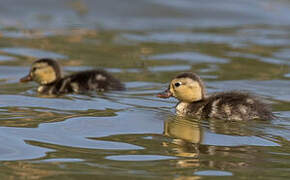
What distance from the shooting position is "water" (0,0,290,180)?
13.0 feet

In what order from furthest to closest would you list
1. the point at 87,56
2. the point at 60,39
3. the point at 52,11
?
the point at 52,11 → the point at 60,39 → the point at 87,56

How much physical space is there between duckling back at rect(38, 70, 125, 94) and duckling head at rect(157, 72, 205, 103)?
1.03 metres

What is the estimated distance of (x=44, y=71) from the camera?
711cm

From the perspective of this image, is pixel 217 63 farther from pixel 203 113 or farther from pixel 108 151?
pixel 108 151

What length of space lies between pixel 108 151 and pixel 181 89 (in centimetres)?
156

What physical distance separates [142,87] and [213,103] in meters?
1.65

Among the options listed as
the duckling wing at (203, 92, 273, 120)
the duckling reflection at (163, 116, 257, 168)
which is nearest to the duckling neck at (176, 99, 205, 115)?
the duckling wing at (203, 92, 273, 120)

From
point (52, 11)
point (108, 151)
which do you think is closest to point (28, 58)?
point (52, 11)

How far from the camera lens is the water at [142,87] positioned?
13.0 feet

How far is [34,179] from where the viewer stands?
363cm

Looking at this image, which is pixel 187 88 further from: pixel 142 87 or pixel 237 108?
pixel 142 87

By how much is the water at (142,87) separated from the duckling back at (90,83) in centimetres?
19

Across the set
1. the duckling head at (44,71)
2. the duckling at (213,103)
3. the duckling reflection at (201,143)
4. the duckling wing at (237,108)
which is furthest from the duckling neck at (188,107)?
the duckling head at (44,71)

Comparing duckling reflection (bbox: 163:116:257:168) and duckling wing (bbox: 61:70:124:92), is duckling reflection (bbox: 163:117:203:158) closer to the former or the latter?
duckling reflection (bbox: 163:116:257:168)
